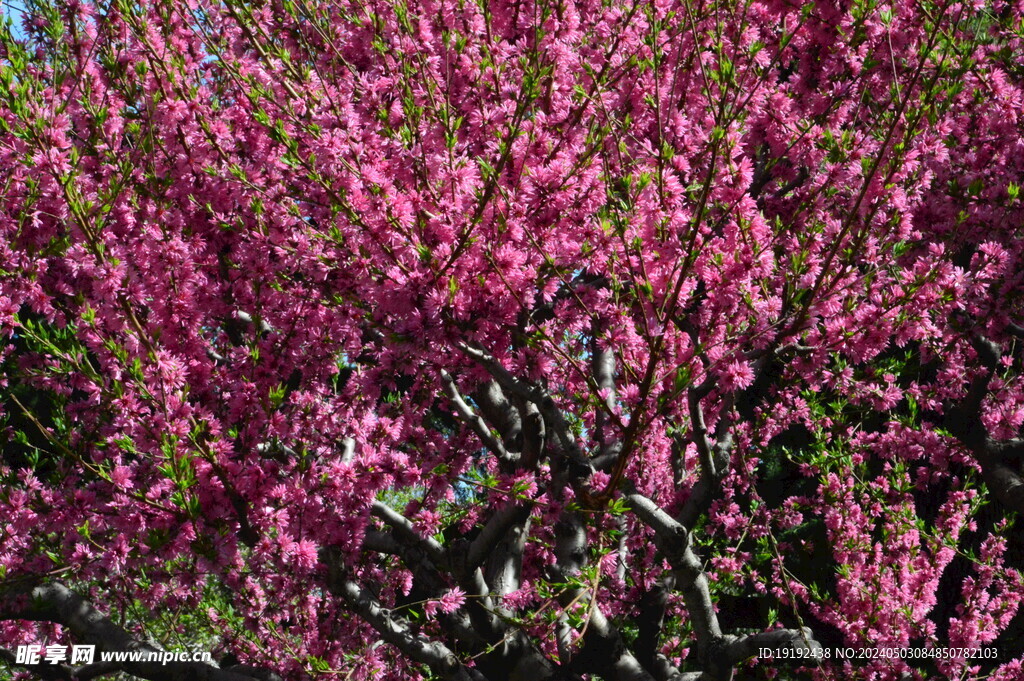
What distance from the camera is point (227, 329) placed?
668 cm

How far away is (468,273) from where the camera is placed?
156 inches

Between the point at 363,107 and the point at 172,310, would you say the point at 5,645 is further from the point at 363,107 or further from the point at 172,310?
the point at 363,107

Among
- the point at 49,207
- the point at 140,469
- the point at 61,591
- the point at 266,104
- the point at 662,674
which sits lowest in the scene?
the point at 662,674

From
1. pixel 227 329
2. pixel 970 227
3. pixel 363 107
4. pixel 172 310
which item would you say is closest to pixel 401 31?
pixel 363 107

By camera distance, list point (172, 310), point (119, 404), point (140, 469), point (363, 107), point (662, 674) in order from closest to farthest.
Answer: point (119, 404), point (172, 310), point (363, 107), point (140, 469), point (662, 674)

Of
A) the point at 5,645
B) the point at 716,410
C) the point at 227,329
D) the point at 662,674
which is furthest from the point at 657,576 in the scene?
the point at 5,645

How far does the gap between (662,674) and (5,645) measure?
17.7 feet

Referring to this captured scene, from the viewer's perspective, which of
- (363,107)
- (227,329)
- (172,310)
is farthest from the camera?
(227,329)

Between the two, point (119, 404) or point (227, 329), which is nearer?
point (119, 404)

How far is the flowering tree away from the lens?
4.12 meters

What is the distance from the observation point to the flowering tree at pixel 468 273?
4.12 meters

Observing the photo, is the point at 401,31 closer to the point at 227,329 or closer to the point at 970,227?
the point at 227,329

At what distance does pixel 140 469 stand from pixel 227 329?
56.9 inches

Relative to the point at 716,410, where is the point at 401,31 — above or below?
above
